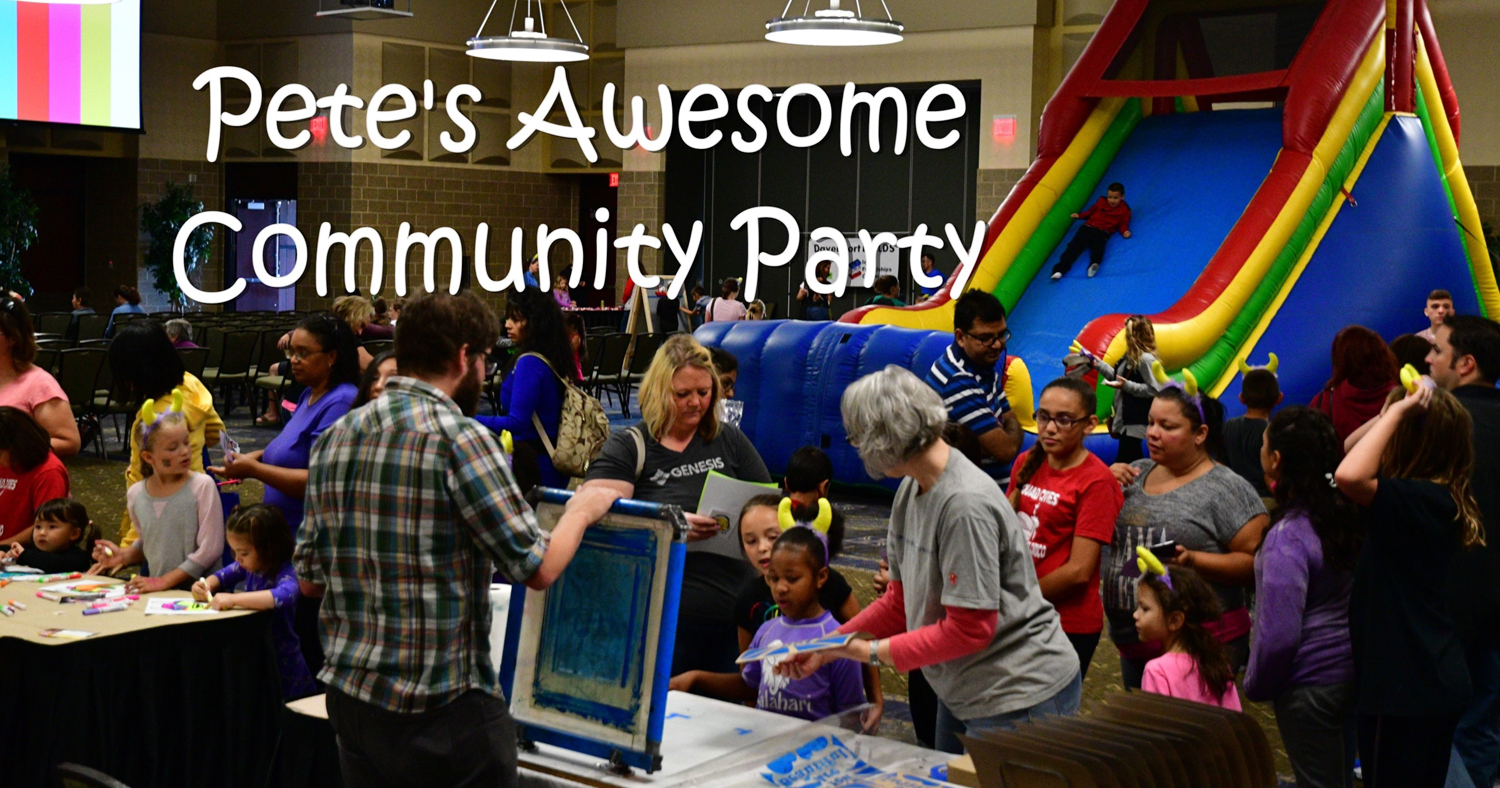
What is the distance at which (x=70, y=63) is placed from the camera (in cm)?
2058

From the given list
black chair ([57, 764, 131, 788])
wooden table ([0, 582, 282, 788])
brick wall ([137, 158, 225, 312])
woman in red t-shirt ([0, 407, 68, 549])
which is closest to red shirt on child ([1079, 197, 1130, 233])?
woman in red t-shirt ([0, 407, 68, 549])

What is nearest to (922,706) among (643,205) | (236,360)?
(236,360)

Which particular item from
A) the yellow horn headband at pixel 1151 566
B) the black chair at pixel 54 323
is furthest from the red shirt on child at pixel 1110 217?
the black chair at pixel 54 323

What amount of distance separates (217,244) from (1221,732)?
2320cm

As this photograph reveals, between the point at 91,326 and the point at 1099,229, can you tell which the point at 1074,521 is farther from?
the point at 91,326

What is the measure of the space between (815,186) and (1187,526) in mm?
18817

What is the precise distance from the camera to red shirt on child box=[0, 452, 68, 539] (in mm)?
4992

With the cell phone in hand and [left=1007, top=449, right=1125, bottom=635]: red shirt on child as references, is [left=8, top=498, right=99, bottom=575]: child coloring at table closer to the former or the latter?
[left=1007, top=449, right=1125, bottom=635]: red shirt on child

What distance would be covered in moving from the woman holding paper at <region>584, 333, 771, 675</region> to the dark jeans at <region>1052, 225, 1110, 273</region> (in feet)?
26.5

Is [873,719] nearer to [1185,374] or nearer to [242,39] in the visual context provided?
[1185,374]

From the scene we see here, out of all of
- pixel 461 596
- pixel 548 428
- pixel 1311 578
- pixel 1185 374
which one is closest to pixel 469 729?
pixel 461 596

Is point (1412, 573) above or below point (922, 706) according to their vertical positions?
above

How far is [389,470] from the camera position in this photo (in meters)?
2.45

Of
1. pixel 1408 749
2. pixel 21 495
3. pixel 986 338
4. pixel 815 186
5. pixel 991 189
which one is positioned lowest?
pixel 1408 749
